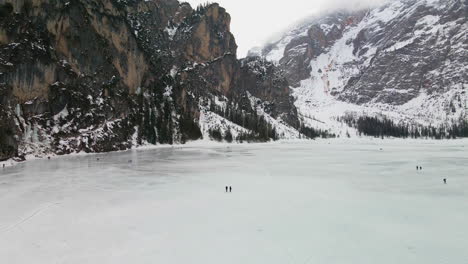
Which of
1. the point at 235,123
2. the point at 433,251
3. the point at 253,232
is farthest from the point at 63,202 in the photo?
the point at 235,123

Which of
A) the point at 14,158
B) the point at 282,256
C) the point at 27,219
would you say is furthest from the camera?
the point at 14,158

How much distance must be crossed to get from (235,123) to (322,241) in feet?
556

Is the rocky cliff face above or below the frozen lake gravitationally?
above

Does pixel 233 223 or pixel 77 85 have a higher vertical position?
pixel 77 85

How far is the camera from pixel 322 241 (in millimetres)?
14523

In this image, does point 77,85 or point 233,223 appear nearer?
point 233,223

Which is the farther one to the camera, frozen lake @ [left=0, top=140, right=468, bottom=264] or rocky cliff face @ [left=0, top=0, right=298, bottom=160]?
rocky cliff face @ [left=0, top=0, right=298, bottom=160]

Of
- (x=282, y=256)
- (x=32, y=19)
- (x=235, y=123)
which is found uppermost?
(x=32, y=19)

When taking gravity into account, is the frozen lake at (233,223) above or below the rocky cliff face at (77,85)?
below

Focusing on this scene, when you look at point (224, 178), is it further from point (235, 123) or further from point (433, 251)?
point (235, 123)

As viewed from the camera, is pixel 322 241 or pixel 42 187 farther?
pixel 42 187

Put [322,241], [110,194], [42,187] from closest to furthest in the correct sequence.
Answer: [322,241] < [110,194] < [42,187]

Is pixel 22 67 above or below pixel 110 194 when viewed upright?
above

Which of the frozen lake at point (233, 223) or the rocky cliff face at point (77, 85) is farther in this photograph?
the rocky cliff face at point (77, 85)
